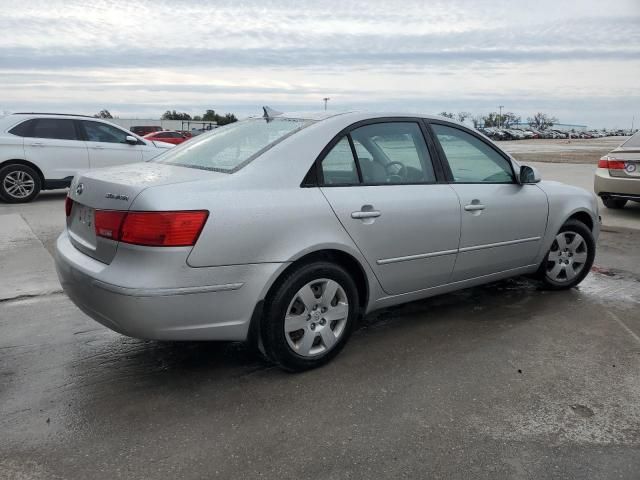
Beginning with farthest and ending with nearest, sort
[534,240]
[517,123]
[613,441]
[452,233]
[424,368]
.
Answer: [517,123] → [534,240] → [452,233] → [424,368] → [613,441]

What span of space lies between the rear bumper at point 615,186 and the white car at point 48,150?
8.54 metres

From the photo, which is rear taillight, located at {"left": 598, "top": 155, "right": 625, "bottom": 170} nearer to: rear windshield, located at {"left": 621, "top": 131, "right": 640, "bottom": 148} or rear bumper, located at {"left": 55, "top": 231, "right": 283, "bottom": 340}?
rear windshield, located at {"left": 621, "top": 131, "right": 640, "bottom": 148}

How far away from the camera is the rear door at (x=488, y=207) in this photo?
414 cm

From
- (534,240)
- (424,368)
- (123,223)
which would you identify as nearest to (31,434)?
(123,223)

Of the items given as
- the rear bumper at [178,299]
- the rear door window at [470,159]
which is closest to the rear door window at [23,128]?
the rear bumper at [178,299]

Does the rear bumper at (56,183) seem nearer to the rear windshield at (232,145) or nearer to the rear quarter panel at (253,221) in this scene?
the rear windshield at (232,145)

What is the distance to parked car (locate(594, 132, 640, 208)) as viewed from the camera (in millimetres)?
9008

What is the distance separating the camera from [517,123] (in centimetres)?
14512

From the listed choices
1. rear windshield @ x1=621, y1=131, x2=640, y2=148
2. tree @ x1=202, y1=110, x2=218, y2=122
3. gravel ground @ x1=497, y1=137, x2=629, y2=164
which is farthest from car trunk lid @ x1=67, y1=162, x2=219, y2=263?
tree @ x1=202, y1=110, x2=218, y2=122

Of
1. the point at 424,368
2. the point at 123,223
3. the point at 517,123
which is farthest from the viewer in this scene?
the point at 517,123

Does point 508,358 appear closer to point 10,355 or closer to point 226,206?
point 226,206

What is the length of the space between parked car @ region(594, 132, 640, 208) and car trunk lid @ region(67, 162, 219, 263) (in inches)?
314

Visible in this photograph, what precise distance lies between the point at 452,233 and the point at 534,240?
105cm

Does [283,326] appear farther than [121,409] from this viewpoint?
Yes
